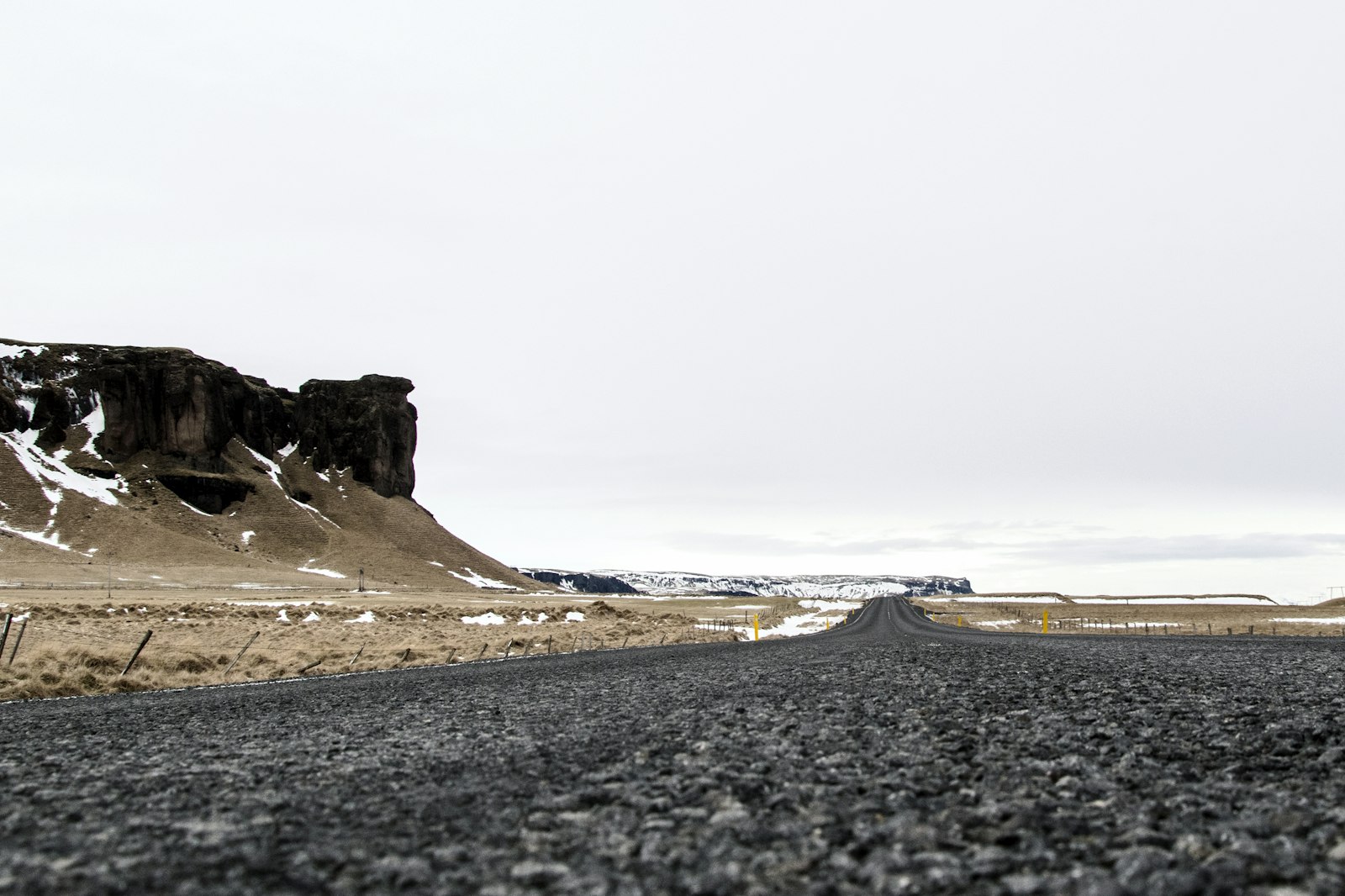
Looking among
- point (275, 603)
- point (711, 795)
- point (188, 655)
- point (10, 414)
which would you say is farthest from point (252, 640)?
point (10, 414)

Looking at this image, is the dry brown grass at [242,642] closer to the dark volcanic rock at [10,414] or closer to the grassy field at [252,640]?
the grassy field at [252,640]

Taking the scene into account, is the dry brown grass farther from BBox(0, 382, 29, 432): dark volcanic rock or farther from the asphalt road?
BBox(0, 382, 29, 432): dark volcanic rock

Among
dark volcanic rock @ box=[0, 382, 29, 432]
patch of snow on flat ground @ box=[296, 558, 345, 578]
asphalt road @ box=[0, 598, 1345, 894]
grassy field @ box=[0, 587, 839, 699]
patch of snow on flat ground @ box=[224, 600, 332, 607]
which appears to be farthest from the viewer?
dark volcanic rock @ box=[0, 382, 29, 432]

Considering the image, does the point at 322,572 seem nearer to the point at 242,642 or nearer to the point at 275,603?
the point at 275,603

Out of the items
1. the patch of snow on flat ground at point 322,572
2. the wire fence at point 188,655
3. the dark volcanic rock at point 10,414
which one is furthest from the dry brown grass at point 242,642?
the dark volcanic rock at point 10,414

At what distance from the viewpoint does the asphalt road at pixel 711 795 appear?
4.47 m

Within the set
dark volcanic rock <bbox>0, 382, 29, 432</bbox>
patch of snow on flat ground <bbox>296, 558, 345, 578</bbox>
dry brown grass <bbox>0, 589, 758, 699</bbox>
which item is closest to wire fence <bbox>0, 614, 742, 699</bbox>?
dry brown grass <bbox>0, 589, 758, 699</bbox>

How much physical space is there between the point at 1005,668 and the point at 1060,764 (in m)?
10.9

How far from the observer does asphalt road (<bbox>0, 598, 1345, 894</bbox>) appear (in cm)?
447

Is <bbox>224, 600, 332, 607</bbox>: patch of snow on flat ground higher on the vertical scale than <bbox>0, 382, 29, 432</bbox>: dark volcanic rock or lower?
lower

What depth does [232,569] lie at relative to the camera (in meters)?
154

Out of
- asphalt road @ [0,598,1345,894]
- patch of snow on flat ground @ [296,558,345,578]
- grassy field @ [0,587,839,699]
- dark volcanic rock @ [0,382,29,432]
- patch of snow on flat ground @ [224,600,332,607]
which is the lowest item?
patch of snow on flat ground @ [296,558,345,578]

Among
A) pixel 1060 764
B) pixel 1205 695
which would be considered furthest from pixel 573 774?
pixel 1205 695

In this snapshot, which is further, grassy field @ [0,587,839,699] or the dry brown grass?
grassy field @ [0,587,839,699]
